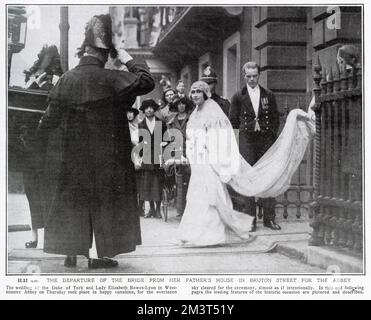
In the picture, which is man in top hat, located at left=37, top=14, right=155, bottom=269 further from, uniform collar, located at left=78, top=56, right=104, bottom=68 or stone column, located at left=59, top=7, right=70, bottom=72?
stone column, located at left=59, top=7, right=70, bottom=72

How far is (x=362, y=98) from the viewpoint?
459 centimetres

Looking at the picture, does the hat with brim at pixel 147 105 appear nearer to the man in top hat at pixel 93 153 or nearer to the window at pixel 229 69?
the window at pixel 229 69

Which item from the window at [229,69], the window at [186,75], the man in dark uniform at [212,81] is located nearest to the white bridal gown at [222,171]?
the man in dark uniform at [212,81]

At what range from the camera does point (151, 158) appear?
7.91m

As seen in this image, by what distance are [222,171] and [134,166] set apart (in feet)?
2.77

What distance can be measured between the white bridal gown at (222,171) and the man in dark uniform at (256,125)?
0.19 m

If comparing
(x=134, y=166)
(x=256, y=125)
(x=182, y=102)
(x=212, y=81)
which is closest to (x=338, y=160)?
(x=256, y=125)

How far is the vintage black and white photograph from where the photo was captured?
4.84 metres

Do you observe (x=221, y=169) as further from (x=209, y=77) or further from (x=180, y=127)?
(x=180, y=127)

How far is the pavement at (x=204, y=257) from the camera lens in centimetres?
482

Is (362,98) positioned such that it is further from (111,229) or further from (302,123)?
(111,229)

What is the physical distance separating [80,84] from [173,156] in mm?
2535

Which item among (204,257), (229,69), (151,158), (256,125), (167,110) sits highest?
(229,69)

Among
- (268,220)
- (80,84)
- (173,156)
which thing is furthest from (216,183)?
(80,84)
